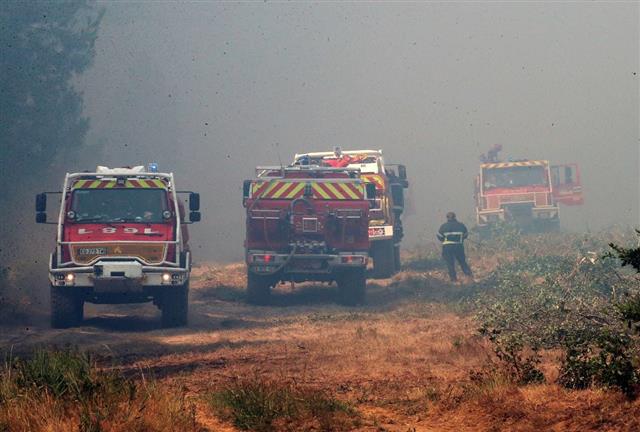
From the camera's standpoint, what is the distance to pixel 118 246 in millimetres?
12328

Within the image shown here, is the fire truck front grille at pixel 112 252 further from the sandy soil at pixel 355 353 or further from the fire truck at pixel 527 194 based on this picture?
the fire truck at pixel 527 194

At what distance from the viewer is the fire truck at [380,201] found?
18.0 meters

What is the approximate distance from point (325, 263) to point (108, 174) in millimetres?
4337

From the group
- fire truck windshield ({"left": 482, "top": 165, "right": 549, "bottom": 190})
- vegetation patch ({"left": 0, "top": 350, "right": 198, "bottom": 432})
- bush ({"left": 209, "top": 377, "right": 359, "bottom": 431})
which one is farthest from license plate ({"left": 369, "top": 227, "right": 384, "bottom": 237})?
vegetation patch ({"left": 0, "top": 350, "right": 198, "bottom": 432})

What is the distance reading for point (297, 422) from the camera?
242 inches

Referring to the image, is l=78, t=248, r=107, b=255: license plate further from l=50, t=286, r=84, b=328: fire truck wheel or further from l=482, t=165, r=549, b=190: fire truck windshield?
l=482, t=165, r=549, b=190: fire truck windshield

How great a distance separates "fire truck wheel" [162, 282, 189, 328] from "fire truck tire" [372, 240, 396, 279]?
656 centimetres

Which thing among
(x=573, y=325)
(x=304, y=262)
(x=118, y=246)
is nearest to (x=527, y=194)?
(x=304, y=262)

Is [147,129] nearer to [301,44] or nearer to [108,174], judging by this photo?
[301,44]

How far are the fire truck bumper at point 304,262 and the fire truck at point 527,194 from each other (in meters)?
12.5

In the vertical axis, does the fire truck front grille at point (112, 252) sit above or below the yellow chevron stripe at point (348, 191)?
below

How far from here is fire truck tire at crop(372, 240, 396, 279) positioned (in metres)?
18.5

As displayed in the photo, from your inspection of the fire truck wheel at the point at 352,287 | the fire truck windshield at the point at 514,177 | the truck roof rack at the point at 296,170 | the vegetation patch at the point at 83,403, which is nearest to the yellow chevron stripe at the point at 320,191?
the truck roof rack at the point at 296,170

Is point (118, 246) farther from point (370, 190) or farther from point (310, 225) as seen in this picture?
point (370, 190)
